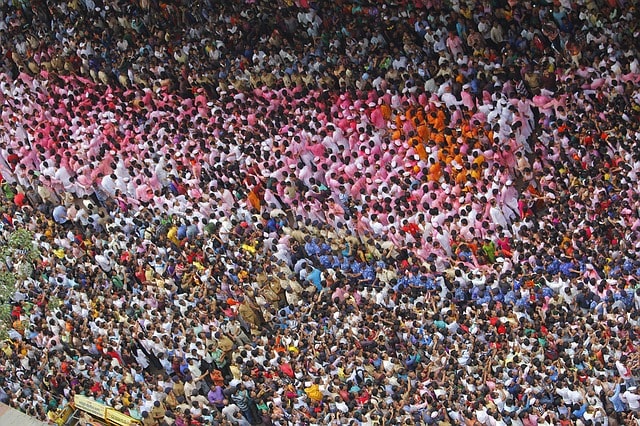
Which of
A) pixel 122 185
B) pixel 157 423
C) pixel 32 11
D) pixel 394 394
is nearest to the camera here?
pixel 394 394

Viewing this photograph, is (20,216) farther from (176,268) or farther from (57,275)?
(176,268)

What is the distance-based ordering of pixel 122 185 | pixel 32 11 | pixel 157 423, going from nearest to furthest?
pixel 157 423, pixel 122 185, pixel 32 11

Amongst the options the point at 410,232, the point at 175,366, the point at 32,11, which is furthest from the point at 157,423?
the point at 32,11

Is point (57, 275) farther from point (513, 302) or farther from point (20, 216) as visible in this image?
point (513, 302)

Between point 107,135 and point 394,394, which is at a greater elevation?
point 107,135

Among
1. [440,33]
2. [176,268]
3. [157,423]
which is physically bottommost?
[157,423]

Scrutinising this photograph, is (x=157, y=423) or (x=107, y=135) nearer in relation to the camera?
(x=157, y=423)
